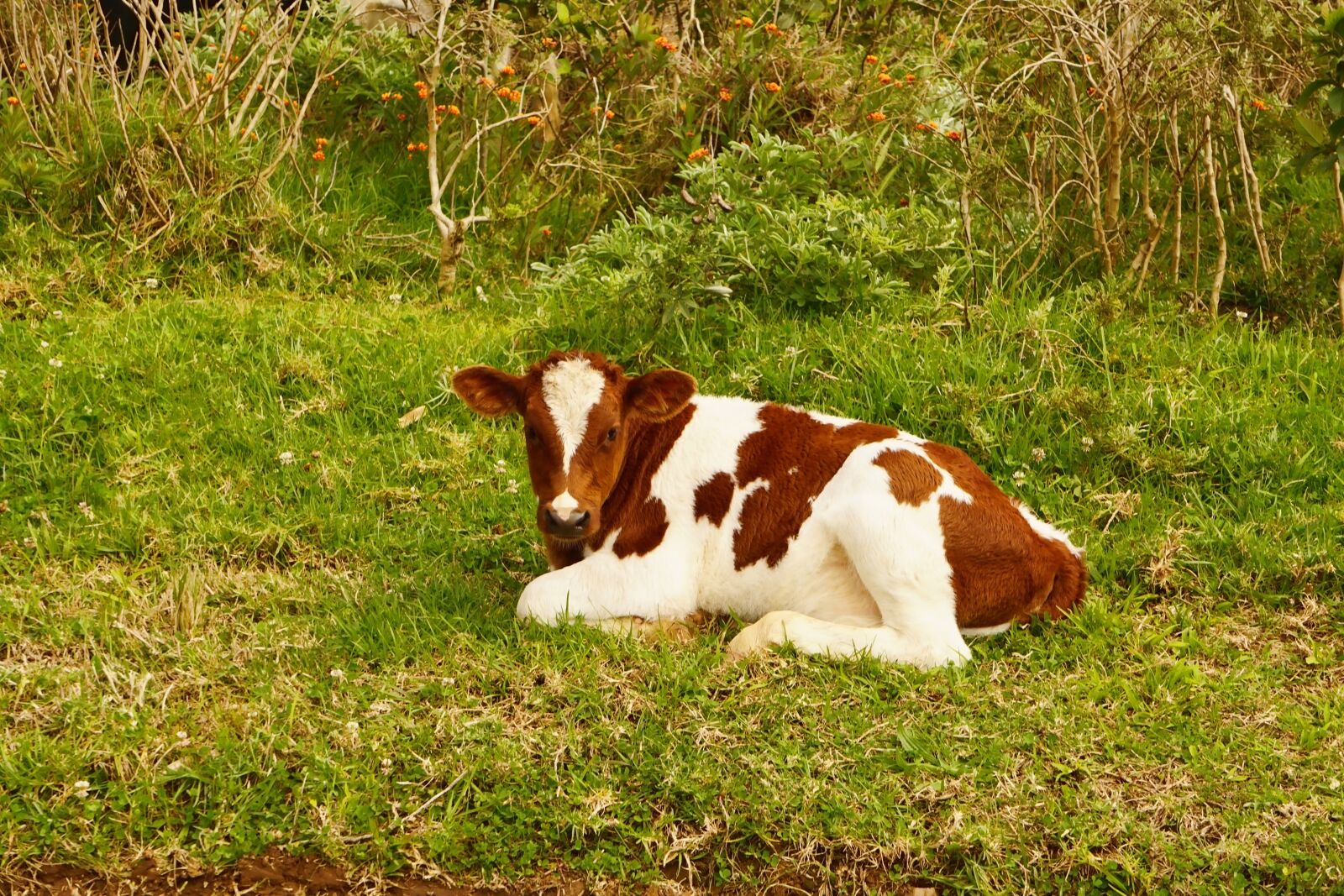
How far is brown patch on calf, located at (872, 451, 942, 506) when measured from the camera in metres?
5.56

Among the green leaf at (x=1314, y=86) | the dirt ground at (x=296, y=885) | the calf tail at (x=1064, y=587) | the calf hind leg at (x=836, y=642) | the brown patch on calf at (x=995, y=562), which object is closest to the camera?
the dirt ground at (x=296, y=885)

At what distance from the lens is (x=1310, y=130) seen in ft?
25.3

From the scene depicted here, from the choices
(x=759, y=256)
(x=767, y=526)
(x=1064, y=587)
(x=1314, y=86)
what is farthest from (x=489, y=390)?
(x=1314, y=86)

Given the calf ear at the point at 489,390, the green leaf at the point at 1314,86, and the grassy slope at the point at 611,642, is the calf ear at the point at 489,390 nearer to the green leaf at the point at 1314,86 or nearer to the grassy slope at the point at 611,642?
the grassy slope at the point at 611,642

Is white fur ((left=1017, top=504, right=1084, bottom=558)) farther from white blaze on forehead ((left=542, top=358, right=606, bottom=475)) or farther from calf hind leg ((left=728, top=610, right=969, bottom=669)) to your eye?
white blaze on forehead ((left=542, top=358, right=606, bottom=475))

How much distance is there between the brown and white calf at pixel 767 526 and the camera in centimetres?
547

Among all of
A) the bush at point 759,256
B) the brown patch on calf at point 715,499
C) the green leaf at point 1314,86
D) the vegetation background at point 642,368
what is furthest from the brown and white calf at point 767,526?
the green leaf at point 1314,86

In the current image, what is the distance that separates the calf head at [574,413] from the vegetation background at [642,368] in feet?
1.71

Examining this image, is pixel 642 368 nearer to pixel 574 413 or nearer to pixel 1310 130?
pixel 574 413

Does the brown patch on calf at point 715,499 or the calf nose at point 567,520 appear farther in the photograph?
the brown patch on calf at point 715,499

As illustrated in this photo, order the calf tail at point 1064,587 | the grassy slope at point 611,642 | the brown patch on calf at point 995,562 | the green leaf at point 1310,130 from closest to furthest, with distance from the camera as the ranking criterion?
the grassy slope at point 611,642 → the brown patch on calf at point 995,562 → the calf tail at point 1064,587 → the green leaf at point 1310,130

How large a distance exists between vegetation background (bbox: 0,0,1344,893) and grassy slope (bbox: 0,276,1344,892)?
20mm

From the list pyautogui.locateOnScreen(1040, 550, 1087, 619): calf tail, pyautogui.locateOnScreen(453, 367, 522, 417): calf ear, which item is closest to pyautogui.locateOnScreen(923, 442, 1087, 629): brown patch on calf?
pyautogui.locateOnScreen(1040, 550, 1087, 619): calf tail

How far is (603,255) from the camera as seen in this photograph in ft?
28.5
